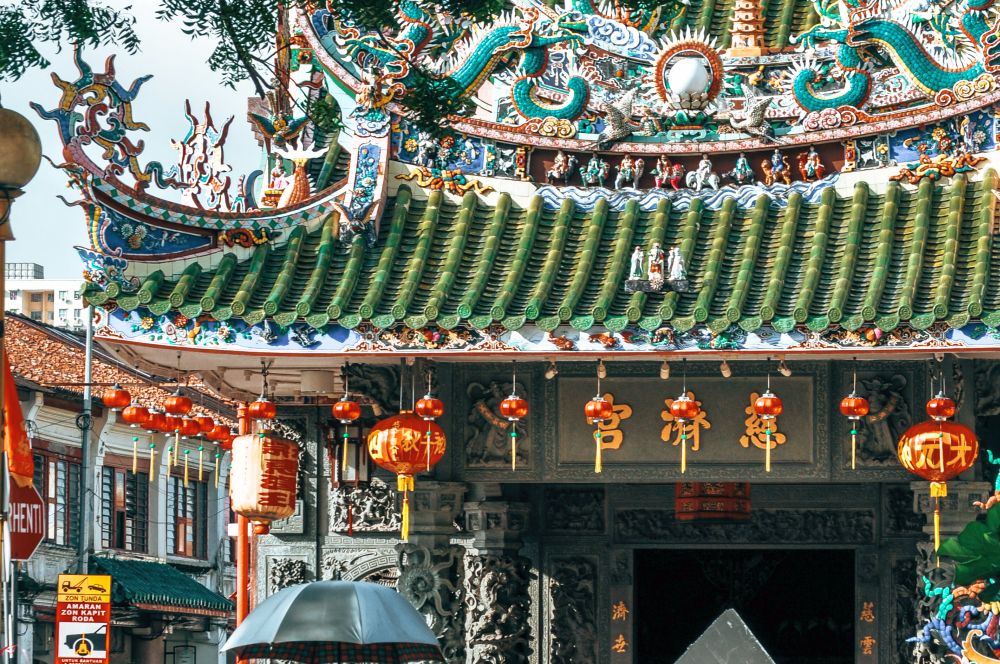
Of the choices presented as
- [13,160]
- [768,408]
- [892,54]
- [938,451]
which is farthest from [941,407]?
[13,160]

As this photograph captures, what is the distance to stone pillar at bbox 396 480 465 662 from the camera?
50.7 feet

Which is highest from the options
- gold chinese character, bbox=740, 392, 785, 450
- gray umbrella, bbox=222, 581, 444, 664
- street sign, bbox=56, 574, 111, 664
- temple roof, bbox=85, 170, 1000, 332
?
temple roof, bbox=85, 170, 1000, 332

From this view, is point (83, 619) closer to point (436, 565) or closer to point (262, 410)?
point (262, 410)

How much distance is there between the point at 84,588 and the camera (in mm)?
21906

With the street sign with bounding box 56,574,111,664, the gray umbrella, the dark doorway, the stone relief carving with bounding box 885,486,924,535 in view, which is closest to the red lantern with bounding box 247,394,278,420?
the gray umbrella

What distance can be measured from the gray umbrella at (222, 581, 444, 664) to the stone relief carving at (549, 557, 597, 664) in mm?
3489

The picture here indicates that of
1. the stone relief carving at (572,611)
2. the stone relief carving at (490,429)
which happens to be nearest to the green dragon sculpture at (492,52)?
the stone relief carving at (490,429)

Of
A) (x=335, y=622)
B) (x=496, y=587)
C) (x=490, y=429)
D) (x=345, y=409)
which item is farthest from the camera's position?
(x=496, y=587)

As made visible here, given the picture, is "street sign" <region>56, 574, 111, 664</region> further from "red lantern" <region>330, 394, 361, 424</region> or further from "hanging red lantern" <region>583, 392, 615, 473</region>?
"hanging red lantern" <region>583, 392, 615, 473</region>

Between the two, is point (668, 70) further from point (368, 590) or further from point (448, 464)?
point (368, 590)

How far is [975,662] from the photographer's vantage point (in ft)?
46.7

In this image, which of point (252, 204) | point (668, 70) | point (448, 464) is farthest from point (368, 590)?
point (668, 70)

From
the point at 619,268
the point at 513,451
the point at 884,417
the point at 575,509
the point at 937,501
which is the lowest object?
the point at 575,509

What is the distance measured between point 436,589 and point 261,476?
5.58 ft
